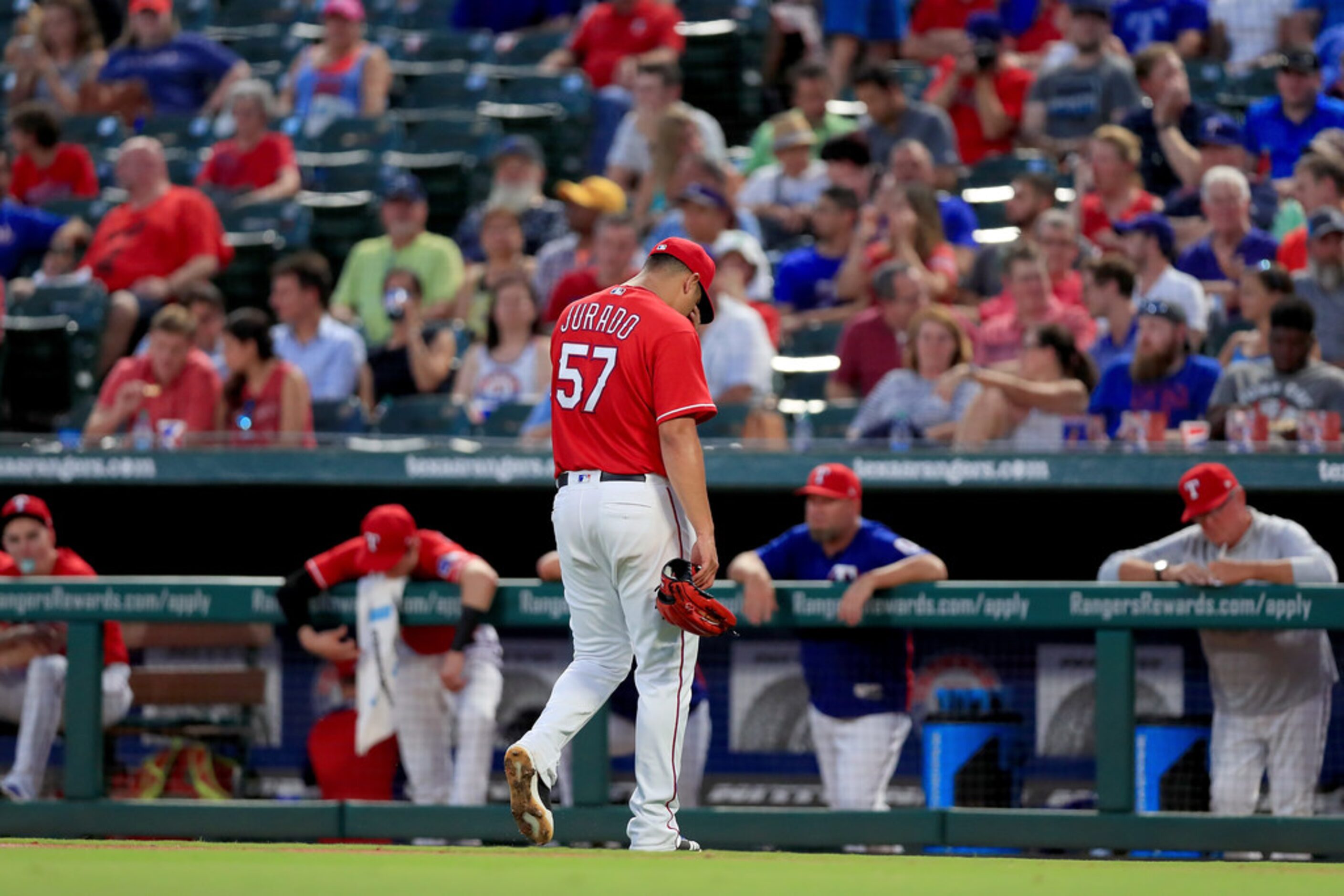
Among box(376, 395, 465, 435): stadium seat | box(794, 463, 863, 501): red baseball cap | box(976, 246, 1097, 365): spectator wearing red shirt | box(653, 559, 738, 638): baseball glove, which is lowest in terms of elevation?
box(376, 395, 465, 435): stadium seat

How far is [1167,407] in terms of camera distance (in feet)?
24.9

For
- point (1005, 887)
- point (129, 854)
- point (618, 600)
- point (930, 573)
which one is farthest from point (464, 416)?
point (1005, 887)

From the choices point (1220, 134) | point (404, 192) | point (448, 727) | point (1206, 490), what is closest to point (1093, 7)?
point (1220, 134)

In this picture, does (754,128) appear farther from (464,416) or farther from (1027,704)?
(1027,704)

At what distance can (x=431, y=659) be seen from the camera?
6727 mm

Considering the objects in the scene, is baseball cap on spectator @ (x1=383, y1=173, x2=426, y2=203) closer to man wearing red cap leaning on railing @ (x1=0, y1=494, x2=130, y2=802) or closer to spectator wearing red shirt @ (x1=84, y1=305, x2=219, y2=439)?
spectator wearing red shirt @ (x1=84, y1=305, x2=219, y2=439)

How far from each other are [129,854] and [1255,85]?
26.9ft

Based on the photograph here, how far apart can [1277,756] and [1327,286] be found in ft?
8.16

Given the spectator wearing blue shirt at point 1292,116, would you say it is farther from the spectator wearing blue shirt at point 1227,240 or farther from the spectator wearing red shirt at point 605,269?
the spectator wearing red shirt at point 605,269

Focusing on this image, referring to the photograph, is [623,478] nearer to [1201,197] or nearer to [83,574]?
[83,574]

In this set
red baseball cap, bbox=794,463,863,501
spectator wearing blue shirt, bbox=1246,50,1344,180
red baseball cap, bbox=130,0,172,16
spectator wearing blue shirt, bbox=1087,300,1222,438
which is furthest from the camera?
red baseball cap, bbox=130,0,172,16

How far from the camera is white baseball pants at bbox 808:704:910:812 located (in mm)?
6449

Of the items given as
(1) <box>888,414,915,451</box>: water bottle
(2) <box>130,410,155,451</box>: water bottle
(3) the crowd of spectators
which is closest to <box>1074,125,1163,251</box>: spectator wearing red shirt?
(3) the crowd of spectators

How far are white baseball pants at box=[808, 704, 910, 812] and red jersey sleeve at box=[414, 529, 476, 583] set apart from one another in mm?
1326
